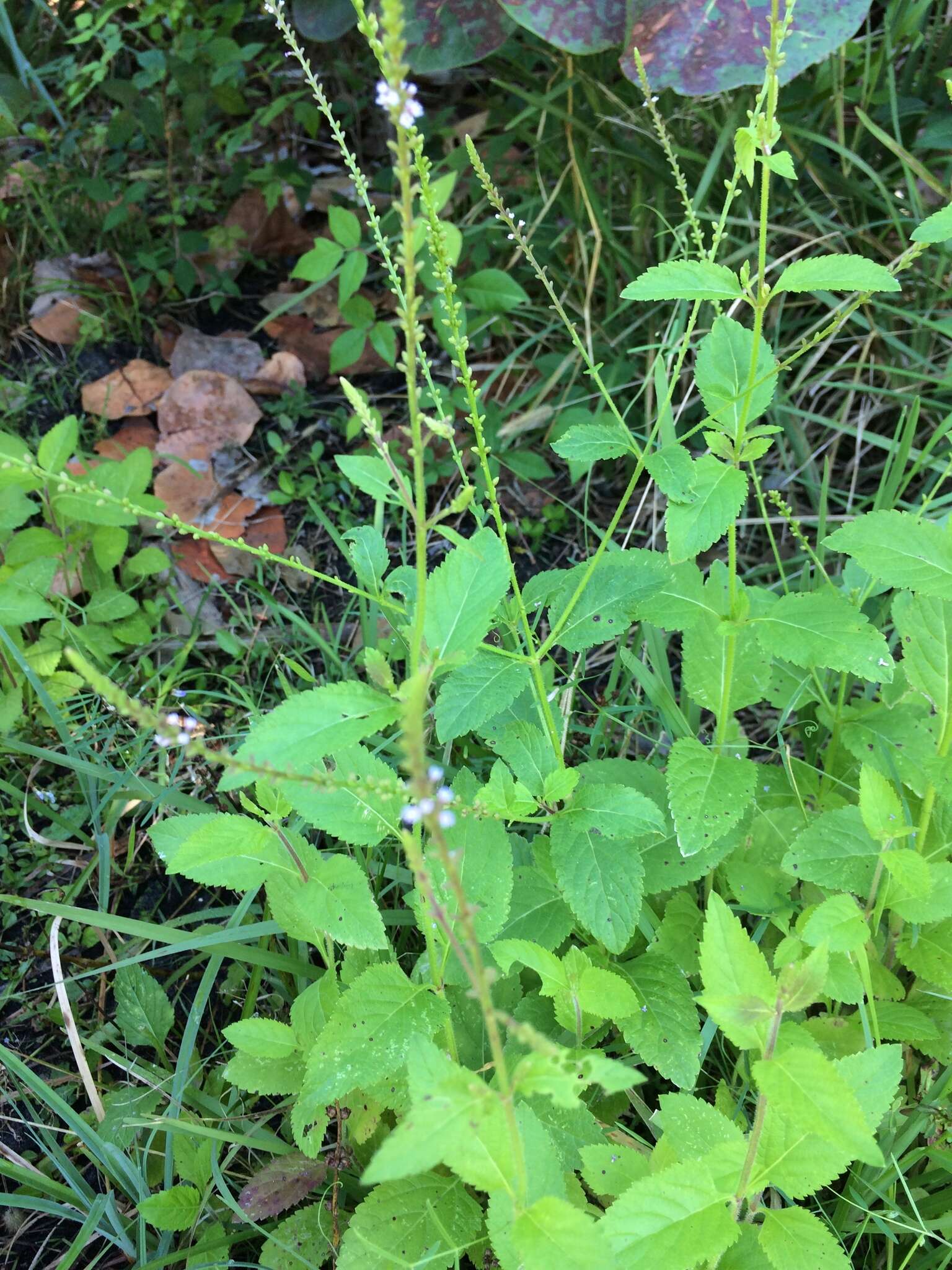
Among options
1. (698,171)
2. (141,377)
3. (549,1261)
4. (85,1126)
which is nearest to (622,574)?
(549,1261)

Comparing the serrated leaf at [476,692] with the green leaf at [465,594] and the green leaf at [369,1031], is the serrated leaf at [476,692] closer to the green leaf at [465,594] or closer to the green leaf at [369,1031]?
the green leaf at [465,594]

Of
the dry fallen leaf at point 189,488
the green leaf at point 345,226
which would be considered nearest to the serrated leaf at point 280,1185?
the dry fallen leaf at point 189,488

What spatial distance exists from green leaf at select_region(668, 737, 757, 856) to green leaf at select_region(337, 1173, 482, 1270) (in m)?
0.56

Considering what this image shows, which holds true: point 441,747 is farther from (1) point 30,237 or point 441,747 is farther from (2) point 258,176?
(1) point 30,237

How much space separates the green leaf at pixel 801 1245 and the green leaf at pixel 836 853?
0.44 meters

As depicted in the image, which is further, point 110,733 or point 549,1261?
point 110,733

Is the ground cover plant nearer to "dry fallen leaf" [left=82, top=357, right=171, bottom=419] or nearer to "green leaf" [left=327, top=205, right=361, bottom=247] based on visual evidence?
"green leaf" [left=327, top=205, right=361, bottom=247]

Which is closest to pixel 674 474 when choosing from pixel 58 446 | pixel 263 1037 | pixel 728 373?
pixel 728 373

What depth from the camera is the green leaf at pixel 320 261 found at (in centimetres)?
256

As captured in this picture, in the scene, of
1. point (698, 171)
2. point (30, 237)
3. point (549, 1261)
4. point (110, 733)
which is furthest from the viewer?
point (30, 237)

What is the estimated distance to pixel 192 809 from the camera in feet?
6.28

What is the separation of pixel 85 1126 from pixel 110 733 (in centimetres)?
83

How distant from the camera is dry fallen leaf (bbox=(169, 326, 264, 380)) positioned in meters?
2.98

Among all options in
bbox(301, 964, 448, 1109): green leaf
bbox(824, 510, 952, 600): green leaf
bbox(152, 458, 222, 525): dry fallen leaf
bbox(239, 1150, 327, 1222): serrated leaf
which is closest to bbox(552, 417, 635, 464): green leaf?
bbox(824, 510, 952, 600): green leaf
